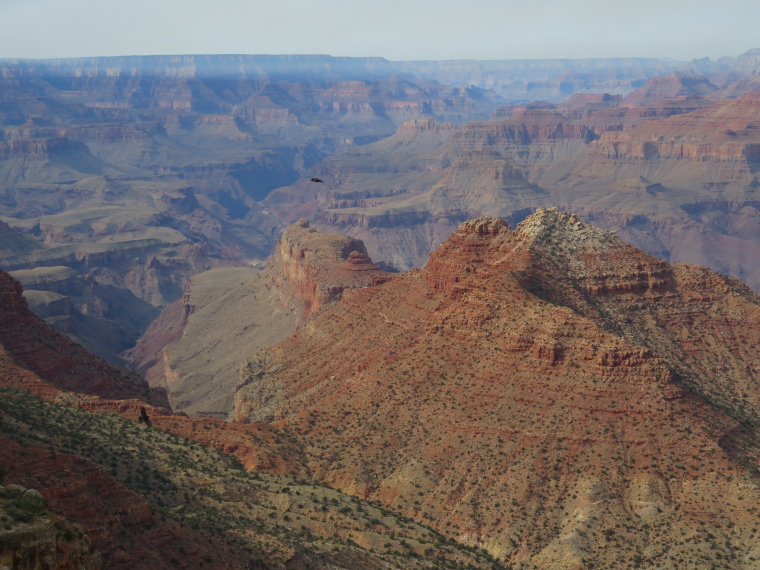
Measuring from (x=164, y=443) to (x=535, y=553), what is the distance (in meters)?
28.4

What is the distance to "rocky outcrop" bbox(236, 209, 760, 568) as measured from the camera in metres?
66.2

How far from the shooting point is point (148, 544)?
46.6 m

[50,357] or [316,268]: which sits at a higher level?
[50,357]

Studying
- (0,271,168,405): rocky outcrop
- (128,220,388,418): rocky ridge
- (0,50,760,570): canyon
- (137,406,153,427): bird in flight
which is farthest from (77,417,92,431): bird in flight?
(128,220,388,418): rocky ridge

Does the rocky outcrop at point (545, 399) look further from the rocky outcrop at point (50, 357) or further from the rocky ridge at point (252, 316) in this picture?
the rocky ridge at point (252, 316)

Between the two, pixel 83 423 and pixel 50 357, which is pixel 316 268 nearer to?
pixel 50 357

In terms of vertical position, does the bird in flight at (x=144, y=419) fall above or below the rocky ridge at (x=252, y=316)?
above

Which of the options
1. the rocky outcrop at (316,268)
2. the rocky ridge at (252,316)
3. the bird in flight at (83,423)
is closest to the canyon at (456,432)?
the bird in flight at (83,423)

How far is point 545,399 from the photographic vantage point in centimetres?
7412

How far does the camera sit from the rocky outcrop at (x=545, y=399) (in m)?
66.2

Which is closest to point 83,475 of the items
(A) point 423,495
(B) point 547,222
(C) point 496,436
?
(A) point 423,495

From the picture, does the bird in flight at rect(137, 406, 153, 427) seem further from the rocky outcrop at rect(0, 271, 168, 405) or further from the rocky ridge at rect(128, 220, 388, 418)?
the rocky ridge at rect(128, 220, 388, 418)

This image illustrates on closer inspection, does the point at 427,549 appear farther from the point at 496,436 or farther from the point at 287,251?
the point at 287,251

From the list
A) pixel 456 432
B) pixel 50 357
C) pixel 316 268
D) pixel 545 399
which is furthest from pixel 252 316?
pixel 545 399
